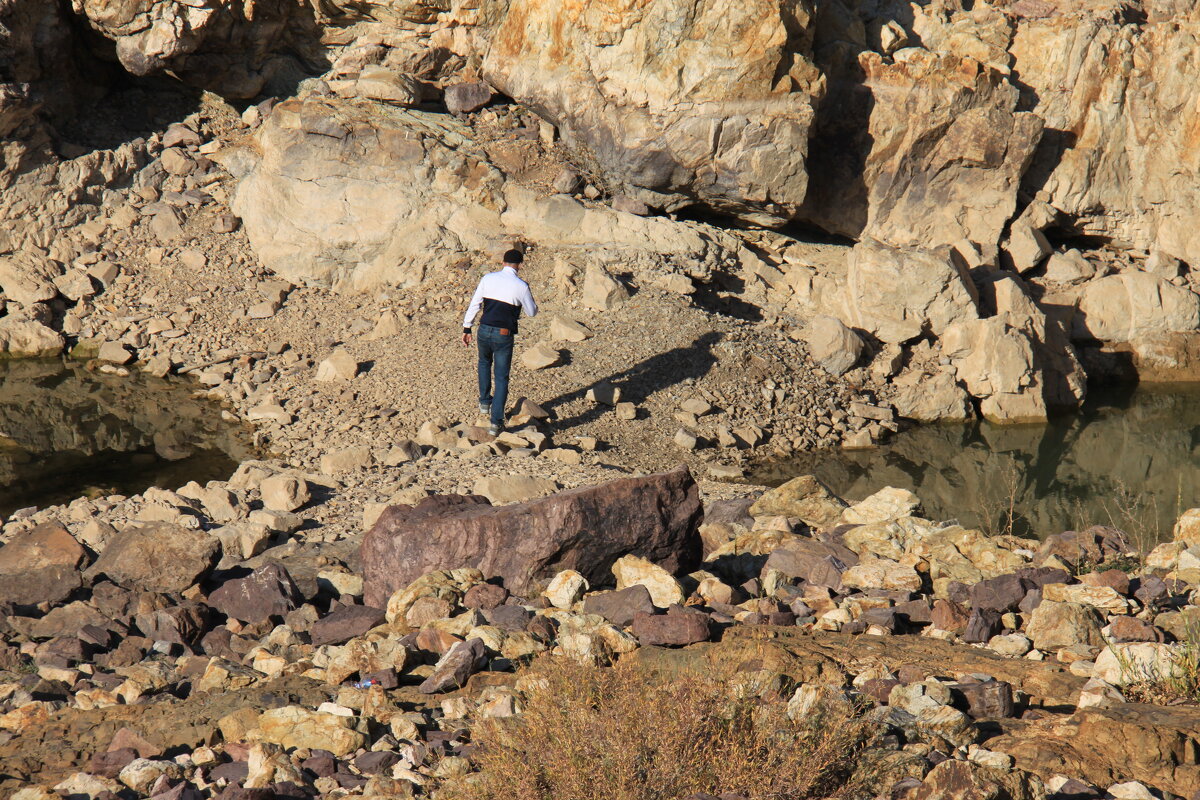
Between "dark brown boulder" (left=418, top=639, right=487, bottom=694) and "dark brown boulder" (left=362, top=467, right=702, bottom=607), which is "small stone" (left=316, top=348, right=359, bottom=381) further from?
"dark brown boulder" (left=418, top=639, right=487, bottom=694)

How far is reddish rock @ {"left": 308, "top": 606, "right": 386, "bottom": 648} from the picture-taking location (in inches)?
206

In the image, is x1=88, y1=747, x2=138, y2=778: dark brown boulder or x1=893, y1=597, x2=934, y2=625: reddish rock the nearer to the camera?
x1=88, y1=747, x2=138, y2=778: dark brown boulder

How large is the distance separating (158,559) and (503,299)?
3867 millimetres

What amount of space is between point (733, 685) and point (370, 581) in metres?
2.57

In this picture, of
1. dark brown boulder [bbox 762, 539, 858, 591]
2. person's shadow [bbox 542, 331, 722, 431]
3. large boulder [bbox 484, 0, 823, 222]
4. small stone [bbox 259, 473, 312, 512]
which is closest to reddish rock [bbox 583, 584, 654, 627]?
dark brown boulder [bbox 762, 539, 858, 591]

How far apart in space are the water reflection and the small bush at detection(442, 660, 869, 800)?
6460 millimetres

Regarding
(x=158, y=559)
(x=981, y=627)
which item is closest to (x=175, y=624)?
(x=158, y=559)

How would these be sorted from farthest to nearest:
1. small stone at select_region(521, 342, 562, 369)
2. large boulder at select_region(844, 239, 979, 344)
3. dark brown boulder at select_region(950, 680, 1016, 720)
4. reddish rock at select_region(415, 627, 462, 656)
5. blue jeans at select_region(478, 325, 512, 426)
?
large boulder at select_region(844, 239, 979, 344), small stone at select_region(521, 342, 562, 369), blue jeans at select_region(478, 325, 512, 426), reddish rock at select_region(415, 627, 462, 656), dark brown boulder at select_region(950, 680, 1016, 720)

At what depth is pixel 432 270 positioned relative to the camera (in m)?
12.4

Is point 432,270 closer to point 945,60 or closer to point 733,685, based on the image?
point 945,60

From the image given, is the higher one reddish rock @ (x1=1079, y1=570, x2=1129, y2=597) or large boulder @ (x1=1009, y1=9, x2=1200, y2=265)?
large boulder @ (x1=1009, y1=9, x2=1200, y2=265)

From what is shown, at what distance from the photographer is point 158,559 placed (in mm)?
5902

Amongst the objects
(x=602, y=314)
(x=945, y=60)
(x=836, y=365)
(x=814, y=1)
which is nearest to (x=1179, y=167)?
(x=945, y=60)

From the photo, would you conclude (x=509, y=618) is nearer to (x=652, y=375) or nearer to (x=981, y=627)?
(x=981, y=627)
